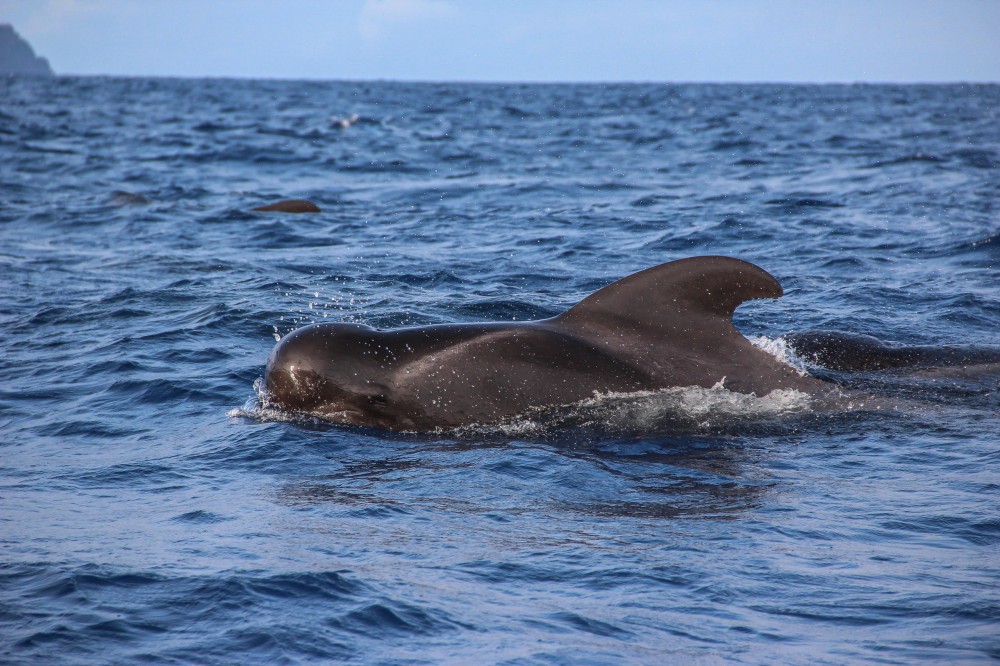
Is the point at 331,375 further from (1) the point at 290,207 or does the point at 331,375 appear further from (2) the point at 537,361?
(1) the point at 290,207

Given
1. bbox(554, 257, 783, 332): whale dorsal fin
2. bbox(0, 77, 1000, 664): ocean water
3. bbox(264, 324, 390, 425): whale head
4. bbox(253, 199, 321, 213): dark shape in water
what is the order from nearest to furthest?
bbox(0, 77, 1000, 664): ocean water < bbox(554, 257, 783, 332): whale dorsal fin < bbox(264, 324, 390, 425): whale head < bbox(253, 199, 321, 213): dark shape in water

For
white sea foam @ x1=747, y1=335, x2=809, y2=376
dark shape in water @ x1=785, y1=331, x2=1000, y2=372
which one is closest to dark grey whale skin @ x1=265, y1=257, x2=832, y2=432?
white sea foam @ x1=747, y1=335, x2=809, y2=376

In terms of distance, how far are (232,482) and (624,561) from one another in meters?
2.88

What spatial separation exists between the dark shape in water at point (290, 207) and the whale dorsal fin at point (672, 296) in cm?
1347

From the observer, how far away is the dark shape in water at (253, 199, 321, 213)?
69.6ft

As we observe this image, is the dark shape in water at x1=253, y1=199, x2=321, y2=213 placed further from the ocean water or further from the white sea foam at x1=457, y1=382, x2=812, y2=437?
the white sea foam at x1=457, y1=382, x2=812, y2=437

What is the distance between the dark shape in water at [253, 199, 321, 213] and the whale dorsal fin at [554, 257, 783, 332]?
1347cm

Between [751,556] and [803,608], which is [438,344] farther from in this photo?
Result: [803,608]

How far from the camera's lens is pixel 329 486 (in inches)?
282

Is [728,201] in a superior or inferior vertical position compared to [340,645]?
superior

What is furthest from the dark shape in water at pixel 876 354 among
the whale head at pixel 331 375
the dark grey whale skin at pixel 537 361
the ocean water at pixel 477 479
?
the whale head at pixel 331 375

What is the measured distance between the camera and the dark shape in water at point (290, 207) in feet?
Answer: 69.6

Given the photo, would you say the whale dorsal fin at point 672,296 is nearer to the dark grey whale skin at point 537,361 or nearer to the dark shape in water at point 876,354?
the dark grey whale skin at point 537,361

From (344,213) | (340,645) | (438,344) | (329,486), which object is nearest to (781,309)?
(438,344)
